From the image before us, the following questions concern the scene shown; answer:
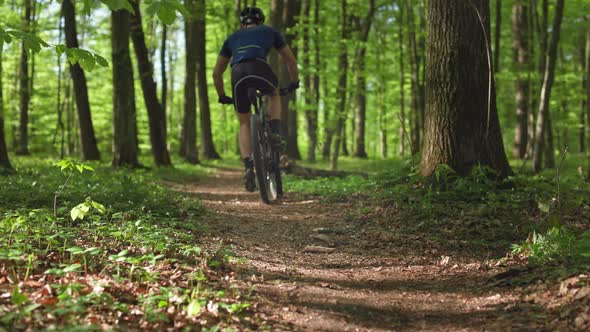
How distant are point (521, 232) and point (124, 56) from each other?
9.53m

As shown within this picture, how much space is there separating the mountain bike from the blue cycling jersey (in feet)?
1.50

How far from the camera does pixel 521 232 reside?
479 centimetres

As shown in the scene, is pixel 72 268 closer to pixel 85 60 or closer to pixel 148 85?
pixel 85 60

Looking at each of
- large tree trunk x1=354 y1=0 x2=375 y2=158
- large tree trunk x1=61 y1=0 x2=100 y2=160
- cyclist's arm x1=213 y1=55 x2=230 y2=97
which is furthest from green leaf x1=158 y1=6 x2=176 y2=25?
large tree trunk x1=61 y1=0 x2=100 y2=160

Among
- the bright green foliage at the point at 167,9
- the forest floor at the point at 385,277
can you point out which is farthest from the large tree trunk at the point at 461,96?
the bright green foliage at the point at 167,9

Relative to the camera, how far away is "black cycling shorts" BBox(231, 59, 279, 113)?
633 centimetres

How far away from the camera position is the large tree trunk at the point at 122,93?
11117 mm

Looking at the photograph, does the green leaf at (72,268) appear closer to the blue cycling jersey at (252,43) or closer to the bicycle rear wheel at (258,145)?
the bicycle rear wheel at (258,145)

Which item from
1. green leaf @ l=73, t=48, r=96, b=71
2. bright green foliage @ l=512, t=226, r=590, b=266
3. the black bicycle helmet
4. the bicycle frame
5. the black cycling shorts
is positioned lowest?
bright green foliage @ l=512, t=226, r=590, b=266

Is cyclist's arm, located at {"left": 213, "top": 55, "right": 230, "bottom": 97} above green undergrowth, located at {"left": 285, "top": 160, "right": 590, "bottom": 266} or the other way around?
above

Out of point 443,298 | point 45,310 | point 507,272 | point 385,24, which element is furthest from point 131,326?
point 385,24

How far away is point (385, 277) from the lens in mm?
3904

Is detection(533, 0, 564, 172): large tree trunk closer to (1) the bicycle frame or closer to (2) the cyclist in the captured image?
(2) the cyclist

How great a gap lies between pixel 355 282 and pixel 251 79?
11.5 feet
